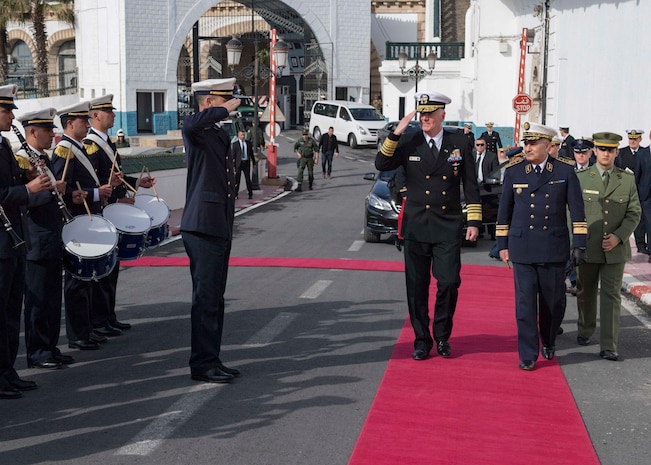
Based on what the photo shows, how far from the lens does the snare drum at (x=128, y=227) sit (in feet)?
28.8

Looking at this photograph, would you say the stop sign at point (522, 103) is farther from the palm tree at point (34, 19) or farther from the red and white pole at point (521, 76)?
the palm tree at point (34, 19)

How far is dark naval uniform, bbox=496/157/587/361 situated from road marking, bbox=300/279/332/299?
3571 mm

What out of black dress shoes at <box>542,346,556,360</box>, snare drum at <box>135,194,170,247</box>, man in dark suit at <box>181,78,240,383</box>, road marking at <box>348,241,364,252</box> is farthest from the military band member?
road marking at <box>348,241,364,252</box>

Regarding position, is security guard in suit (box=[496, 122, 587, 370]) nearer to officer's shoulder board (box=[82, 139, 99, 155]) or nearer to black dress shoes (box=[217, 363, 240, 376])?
black dress shoes (box=[217, 363, 240, 376])

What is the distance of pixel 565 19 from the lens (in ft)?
99.9

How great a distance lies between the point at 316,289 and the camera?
1208cm

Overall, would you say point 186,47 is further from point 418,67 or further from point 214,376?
point 214,376

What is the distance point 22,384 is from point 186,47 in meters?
55.9

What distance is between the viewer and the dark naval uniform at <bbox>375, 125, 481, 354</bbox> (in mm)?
8539

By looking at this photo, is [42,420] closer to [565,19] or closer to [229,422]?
[229,422]

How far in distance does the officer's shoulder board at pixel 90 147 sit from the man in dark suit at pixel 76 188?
36 mm

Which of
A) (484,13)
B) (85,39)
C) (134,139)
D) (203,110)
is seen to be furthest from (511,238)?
(85,39)

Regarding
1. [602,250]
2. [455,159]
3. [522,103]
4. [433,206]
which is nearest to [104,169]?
[433,206]

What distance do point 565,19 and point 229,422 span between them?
86.1 feet
